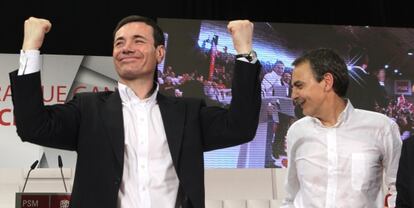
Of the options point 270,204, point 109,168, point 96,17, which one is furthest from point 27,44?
point 96,17

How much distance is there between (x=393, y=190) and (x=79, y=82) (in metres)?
3.95

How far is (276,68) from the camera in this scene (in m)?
5.52

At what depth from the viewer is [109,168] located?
1729mm

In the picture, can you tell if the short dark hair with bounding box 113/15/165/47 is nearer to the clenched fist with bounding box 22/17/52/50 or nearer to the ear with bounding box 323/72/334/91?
the clenched fist with bounding box 22/17/52/50

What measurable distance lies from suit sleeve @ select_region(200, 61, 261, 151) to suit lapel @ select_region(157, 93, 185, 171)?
0.35 ft

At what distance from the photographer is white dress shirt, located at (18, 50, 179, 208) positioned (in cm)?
174

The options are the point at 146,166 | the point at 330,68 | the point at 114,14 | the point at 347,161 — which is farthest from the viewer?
the point at 114,14

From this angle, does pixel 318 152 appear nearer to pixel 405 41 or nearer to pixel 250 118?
pixel 250 118

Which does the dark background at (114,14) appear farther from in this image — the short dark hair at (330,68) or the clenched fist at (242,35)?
the clenched fist at (242,35)

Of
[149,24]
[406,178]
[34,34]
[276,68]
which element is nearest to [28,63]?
[34,34]

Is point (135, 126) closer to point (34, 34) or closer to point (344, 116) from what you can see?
point (34, 34)

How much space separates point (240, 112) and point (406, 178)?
67cm

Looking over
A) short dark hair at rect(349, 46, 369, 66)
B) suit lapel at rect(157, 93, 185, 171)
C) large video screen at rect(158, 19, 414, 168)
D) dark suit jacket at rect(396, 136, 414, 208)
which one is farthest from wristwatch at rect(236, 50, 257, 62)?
short dark hair at rect(349, 46, 369, 66)

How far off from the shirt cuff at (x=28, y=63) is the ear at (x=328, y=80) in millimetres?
1206
